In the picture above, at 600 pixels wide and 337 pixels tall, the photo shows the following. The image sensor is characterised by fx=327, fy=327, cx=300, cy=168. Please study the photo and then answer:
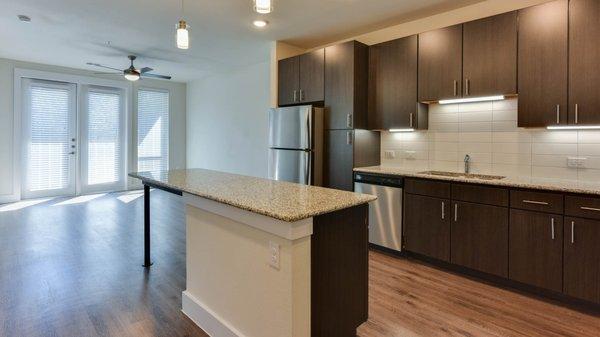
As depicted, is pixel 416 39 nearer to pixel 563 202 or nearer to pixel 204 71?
pixel 563 202

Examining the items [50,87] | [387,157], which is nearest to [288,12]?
[387,157]

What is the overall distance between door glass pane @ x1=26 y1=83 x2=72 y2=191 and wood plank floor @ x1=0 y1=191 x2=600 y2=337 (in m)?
2.79

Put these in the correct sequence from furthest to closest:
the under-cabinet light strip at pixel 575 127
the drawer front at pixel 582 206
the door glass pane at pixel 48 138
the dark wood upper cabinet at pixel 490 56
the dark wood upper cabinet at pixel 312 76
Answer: the door glass pane at pixel 48 138
the dark wood upper cabinet at pixel 312 76
the dark wood upper cabinet at pixel 490 56
the under-cabinet light strip at pixel 575 127
the drawer front at pixel 582 206

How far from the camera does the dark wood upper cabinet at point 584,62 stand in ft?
8.12

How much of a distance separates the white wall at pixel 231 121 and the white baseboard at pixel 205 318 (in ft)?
12.4

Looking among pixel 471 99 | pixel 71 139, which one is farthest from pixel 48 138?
pixel 471 99

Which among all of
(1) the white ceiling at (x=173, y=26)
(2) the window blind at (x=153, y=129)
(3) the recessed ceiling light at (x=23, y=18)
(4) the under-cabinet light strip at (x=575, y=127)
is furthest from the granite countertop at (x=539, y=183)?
(2) the window blind at (x=153, y=129)

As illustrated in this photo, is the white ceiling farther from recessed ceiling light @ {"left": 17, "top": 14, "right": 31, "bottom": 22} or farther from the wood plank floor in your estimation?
the wood plank floor

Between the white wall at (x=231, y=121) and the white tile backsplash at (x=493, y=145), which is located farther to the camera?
the white wall at (x=231, y=121)

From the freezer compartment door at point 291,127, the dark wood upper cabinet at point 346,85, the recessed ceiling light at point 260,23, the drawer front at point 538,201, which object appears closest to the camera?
the drawer front at point 538,201

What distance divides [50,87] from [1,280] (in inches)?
193

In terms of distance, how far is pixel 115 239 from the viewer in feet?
13.1

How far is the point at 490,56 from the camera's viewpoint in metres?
2.99

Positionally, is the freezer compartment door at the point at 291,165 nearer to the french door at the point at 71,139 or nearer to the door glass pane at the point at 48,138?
the french door at the point at 71,139
